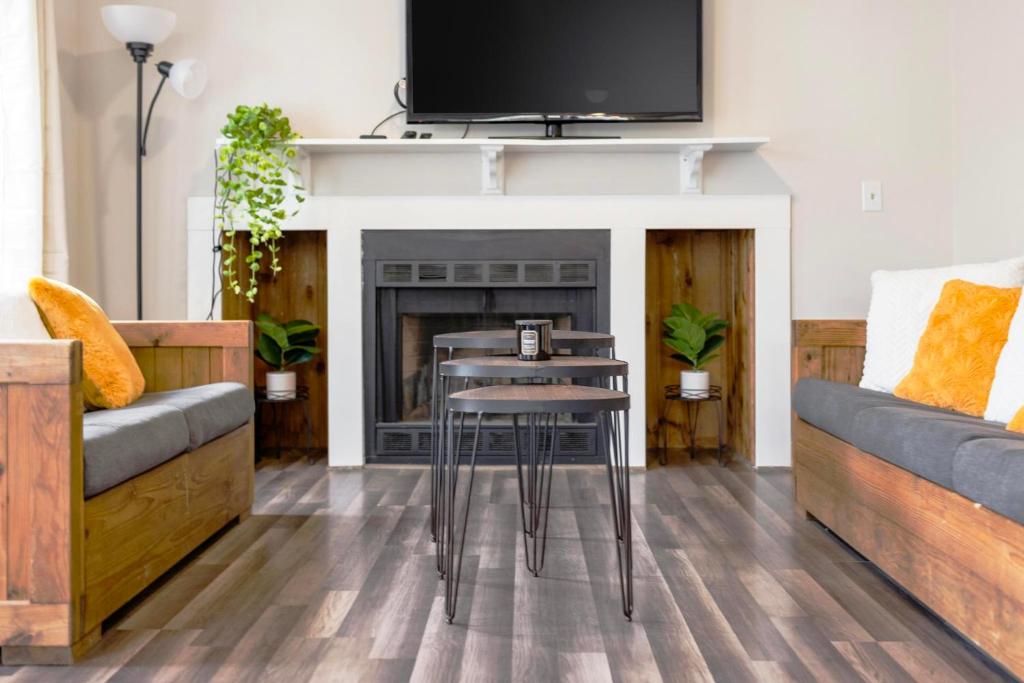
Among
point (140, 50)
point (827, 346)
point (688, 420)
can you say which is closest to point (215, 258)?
point (140, 50)

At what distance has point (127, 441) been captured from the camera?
2.19 meters

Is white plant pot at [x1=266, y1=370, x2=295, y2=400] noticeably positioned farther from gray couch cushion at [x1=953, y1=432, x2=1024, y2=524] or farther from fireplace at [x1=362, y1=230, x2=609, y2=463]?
gray couch cushion at [x1=953, y1=432, x2=1024, y2=524]

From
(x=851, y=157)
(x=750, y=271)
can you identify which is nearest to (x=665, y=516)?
(x=750, y=271)

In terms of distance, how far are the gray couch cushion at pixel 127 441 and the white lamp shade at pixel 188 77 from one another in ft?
5.32

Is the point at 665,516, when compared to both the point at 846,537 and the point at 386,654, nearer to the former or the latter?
the point at 846,537

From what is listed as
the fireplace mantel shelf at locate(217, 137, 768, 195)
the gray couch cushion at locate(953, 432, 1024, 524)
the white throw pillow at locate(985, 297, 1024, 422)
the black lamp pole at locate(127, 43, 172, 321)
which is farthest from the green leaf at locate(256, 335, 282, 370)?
the gray couch cushion at locate(953, 432, 1024, 524)

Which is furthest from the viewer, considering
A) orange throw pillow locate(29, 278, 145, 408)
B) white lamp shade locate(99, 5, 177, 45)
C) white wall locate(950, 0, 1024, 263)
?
white lamp shade locate(99, 5, 177, 45)

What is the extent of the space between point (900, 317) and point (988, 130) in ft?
3.92

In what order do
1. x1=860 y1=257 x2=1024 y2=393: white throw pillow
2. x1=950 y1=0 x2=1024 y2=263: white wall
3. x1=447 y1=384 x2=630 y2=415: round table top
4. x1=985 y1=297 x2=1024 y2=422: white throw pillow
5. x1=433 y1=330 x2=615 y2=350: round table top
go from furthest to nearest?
x1=950 y1=0 x2=1024 y2=263: white wall → x1=860 y1=257 x2=1024 y2=393: white throw pillow → x1=433 y1=330 x2=615 y2=350: round table top → x1=985 y1=297 x2=1024 y2=422: white throw pillow → x1=447 y1=384 x2=630 y2=415: round table top

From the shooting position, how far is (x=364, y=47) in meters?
4.20

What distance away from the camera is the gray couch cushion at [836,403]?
2.65 metres

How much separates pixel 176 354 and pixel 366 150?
4.53 ft

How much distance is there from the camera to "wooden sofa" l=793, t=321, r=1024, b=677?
1.74m

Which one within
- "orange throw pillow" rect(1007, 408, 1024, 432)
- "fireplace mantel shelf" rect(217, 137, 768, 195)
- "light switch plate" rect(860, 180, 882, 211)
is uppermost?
"fireplace mantel shelf" rect(217, 137, 768, 195)
